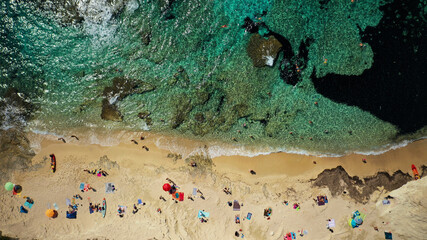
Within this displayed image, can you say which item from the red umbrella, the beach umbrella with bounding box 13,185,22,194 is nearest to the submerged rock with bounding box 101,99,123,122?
the red umbrella

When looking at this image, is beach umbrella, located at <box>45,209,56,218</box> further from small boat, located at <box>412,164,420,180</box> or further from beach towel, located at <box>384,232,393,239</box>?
small boat, located at <box>412,164,420,180</box>

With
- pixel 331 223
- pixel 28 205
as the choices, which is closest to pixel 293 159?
pixel 331 223

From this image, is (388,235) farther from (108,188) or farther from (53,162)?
(53,162)

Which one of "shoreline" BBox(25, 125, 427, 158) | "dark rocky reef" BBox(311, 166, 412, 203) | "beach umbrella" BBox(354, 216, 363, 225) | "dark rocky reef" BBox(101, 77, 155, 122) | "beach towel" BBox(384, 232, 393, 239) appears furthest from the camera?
"dark rocky reef" BBox(101, 77, 155, 122)

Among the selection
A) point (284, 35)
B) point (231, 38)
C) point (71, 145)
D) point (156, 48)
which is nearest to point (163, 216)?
point (71, 145)

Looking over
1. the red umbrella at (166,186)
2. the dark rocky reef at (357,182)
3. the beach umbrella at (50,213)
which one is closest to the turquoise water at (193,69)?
the dark rocky reef at (357,182)

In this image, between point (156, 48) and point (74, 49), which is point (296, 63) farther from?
point (74, 49)

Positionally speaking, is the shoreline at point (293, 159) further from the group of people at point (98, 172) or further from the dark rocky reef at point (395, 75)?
the dark rocky reef at point (395, 75)
